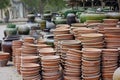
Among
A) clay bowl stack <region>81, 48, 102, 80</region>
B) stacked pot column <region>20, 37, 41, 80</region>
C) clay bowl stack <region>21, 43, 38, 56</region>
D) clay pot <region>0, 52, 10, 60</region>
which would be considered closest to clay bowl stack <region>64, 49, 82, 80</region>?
clay bowl stack <region>81, 48, 102, 80</region>

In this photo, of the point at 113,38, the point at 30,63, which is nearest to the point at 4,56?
the point at 30,63

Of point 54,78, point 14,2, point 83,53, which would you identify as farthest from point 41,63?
point 14,2

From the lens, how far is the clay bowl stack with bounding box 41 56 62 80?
581cm

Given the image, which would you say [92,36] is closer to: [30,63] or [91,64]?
[91,64]

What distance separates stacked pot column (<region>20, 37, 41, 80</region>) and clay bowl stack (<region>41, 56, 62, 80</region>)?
0.11 m

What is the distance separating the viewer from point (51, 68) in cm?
582

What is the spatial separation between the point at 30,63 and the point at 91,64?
3.78ft

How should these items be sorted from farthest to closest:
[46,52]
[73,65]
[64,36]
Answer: [64,36]
[46,52]
[73,65]

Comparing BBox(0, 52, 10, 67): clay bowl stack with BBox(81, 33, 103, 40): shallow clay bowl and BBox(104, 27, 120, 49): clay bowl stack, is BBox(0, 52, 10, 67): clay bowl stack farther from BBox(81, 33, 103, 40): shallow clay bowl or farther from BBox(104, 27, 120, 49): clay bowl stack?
BBox(104, 27, 120, 49): clay bowl stack

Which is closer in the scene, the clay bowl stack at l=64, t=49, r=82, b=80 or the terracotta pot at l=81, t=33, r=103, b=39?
the clay bowl stack at l=64, t=49, r=82, b=80

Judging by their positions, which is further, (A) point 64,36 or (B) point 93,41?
(A) point 64,36

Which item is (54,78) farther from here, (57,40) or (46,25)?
(46,25)

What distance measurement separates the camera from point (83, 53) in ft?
18.5

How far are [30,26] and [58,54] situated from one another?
19.8ft
